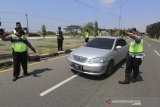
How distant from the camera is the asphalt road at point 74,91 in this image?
589cm

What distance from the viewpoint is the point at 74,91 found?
686 centimetres

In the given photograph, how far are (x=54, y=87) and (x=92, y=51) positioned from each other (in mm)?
2420

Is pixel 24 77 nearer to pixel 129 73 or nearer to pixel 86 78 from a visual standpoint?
pixel 86 78

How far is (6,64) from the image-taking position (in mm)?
10516

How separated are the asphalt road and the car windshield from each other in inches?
51.2

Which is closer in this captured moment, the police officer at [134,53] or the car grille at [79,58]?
the police officer at [134,53]

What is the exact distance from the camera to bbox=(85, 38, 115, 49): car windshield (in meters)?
9.86

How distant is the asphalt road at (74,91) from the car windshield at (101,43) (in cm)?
130

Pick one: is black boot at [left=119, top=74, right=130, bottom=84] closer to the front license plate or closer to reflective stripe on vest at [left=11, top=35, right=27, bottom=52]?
the front license plate

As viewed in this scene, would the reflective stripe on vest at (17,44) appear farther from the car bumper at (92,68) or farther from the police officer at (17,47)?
the car bumper at (92,68)

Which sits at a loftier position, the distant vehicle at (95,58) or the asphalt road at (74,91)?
the distant vehicle at (95,58)

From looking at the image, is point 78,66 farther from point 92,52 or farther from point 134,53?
point 134,53

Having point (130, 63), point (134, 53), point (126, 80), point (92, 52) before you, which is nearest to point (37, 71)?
point (92, 52)

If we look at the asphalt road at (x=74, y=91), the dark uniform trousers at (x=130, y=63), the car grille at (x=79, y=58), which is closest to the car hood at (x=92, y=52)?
the car grille at (x=79, y=58)
